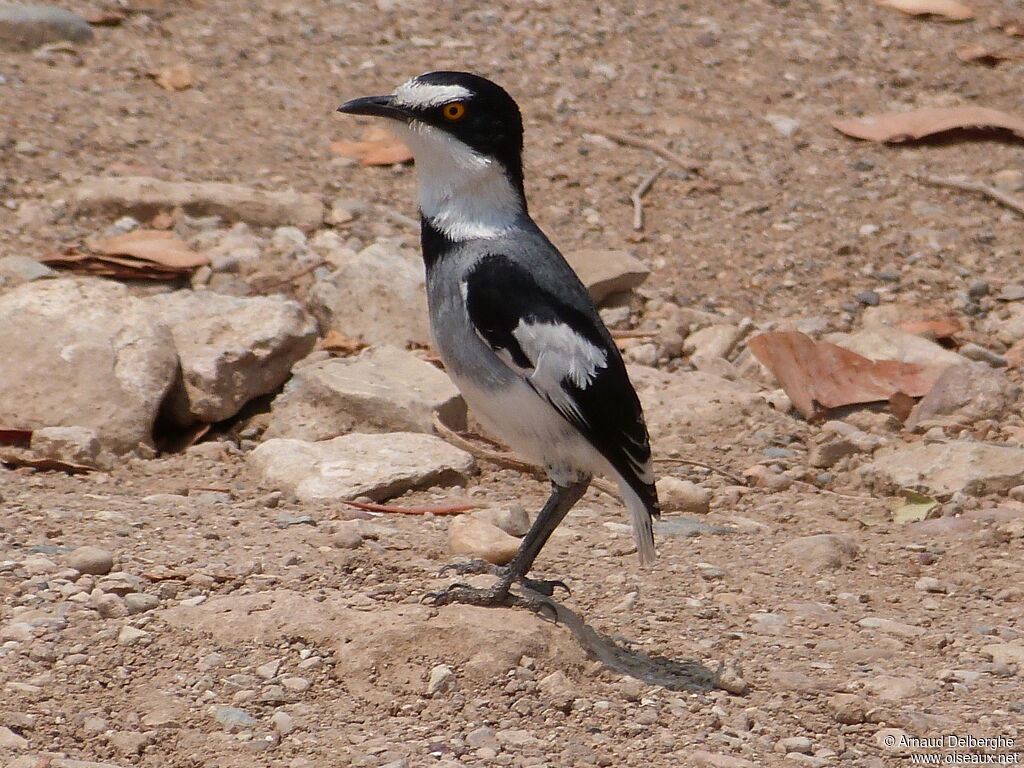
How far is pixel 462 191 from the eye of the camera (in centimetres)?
483

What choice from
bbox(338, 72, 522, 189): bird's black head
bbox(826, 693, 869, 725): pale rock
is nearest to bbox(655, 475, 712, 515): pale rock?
bbox(338, 72, 522, 189): bird's black head

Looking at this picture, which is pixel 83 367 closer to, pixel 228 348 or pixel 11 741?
pixel 228 348

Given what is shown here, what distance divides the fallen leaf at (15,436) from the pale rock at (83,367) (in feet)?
0.17

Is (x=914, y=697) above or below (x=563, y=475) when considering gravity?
below

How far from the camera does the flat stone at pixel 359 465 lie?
17.9 ft

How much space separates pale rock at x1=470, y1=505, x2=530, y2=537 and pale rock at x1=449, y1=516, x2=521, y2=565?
24cm

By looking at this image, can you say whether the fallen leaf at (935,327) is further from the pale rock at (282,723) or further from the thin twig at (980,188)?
the pale rock at (282,723)

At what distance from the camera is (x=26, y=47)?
29.6 feet

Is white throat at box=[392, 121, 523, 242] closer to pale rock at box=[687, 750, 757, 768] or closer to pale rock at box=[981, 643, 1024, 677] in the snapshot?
pale rock at box=[687, 750, 757, 768]

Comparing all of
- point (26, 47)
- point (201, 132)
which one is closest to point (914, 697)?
point (201, 132)

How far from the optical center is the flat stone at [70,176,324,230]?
24.6 feet

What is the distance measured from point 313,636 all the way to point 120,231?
3.83 m

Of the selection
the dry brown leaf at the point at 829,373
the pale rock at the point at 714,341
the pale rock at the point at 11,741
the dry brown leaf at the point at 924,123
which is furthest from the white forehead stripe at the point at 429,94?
the dry brown leaf at the point at 924,123

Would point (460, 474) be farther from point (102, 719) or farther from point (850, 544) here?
point (102, 719)
